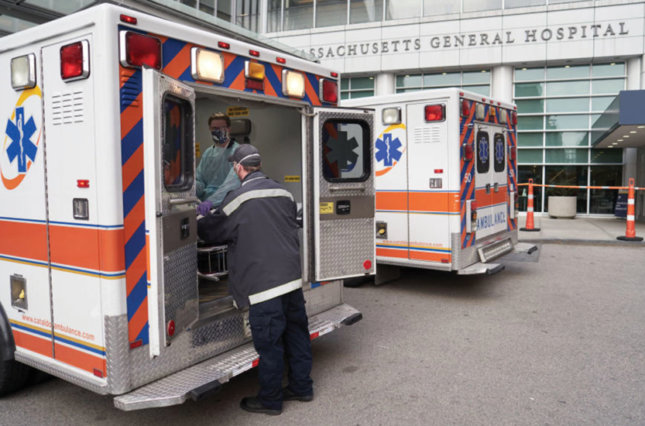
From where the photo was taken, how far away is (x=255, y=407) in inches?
145

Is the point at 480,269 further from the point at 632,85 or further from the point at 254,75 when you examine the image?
the point at 632,85

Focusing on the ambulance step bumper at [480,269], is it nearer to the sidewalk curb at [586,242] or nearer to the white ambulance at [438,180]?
the white ambulance at [438,180]

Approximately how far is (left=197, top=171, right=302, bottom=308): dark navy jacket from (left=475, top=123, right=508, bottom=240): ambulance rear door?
4000mm

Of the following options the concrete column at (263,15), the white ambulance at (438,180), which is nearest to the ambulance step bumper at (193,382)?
the white ambulance at (438,180)

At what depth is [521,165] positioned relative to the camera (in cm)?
1788

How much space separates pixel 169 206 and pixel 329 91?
2183 millimetres

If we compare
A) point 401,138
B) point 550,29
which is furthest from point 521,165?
point 401,138

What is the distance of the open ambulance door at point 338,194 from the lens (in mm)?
4449

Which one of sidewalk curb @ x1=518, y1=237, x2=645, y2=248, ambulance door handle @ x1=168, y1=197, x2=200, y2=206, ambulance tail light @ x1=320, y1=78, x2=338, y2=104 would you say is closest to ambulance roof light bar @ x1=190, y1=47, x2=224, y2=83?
ambulance door handle @ x1=168, y1=197, x2=200, y2=206

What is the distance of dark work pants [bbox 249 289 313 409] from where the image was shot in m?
3.58

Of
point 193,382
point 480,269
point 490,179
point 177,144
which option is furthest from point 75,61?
point 490,179

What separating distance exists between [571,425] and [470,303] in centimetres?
314

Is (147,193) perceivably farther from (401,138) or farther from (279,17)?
(279,17)

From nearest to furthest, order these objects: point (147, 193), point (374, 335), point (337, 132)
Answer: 1. point (147, 193)
2. point (337, 132)
3. point (374, 335)
